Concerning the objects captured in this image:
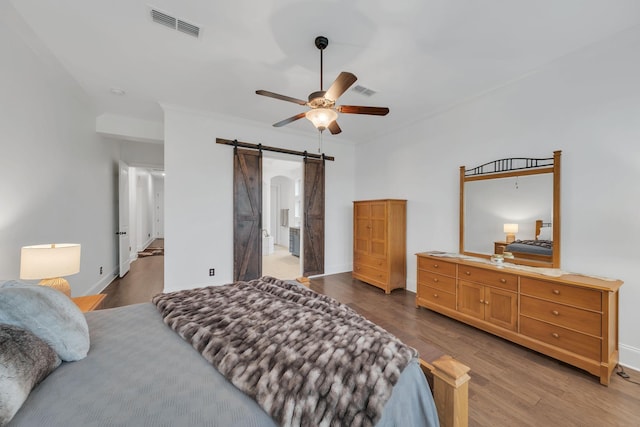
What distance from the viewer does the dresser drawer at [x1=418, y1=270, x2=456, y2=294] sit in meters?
2.99

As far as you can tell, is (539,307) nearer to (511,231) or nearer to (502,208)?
(511,231)

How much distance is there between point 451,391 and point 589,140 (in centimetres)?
273

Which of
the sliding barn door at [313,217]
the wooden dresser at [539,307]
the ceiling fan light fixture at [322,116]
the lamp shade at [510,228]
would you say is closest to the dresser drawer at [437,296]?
the wooden dresser at [539,307]

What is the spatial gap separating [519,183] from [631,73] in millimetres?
1174

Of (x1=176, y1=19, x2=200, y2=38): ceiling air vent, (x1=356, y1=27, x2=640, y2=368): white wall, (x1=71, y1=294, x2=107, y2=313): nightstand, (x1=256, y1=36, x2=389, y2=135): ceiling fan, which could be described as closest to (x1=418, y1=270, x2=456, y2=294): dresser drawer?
(x1=356, y1=27, x2=640, y2=368): white wall

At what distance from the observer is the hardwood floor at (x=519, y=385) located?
161 centimetres

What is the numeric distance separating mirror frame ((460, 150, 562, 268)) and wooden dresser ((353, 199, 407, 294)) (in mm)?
997

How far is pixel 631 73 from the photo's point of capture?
216 cm

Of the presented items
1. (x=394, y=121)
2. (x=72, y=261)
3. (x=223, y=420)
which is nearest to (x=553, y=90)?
(x=394, y=121)

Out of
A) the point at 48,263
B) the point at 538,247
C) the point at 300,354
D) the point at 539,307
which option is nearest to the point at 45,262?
the point at 48,263

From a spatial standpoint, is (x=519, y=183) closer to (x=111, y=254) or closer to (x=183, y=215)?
(x=183, y=215)

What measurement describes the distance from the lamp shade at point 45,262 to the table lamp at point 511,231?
13.8 feet

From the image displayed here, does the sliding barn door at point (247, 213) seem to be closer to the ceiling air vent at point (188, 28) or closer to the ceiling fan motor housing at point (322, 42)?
the ceiling air vent at point (188, 28)

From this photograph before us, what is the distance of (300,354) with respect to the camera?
110cm
